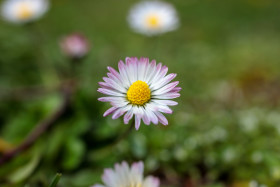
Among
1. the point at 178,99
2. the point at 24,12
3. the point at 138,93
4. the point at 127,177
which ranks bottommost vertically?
the point at 127,177

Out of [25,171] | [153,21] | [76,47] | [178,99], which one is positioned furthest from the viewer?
[153,21]

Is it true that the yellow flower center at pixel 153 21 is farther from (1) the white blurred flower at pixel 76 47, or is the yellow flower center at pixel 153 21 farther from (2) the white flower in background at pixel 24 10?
(2) the white flower in background at pixel 24 10

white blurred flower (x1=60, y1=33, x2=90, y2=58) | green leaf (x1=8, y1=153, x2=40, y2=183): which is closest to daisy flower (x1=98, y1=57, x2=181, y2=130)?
green leaf (x1=8, y1=153, x2=40, y2=183)

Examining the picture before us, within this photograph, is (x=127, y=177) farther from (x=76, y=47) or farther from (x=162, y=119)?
(x=76, y=47)

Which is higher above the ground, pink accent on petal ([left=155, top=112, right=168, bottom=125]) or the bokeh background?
the bokeh background

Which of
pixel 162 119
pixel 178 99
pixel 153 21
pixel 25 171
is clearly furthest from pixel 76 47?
pixel 162 119

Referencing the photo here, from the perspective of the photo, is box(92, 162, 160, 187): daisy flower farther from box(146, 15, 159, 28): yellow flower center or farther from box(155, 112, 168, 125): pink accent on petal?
box(146, 15, 159, 28): yellow flower center

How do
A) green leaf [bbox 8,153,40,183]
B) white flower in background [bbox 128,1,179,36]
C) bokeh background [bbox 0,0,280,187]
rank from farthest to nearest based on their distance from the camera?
white flower in background [bbox 128,1,179,36] < bokeh background [bbox 0,0,280,187] < green leaf [bbox 8,153,40,183]
